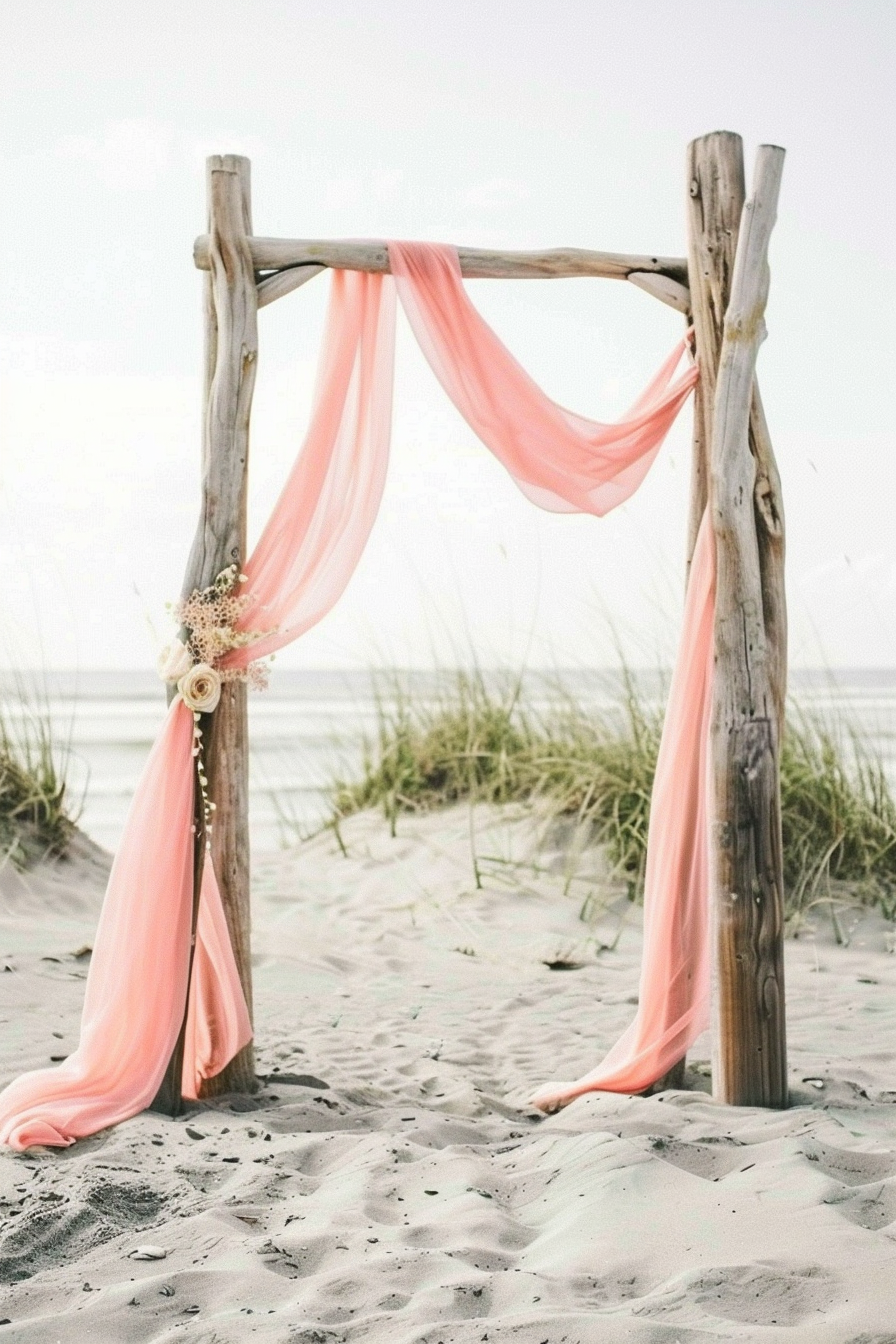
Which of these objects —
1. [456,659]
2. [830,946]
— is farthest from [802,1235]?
[456,659]

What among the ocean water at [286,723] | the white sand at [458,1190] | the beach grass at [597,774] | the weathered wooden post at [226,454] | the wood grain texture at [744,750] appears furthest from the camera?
the ocean water at [286,723]

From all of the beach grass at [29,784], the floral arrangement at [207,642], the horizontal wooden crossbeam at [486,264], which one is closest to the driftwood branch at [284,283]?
the horizontal wooden crossbeam at [486,264]

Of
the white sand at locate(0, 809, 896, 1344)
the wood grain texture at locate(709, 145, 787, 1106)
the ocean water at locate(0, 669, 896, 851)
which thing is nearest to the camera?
the white sand at locate(0, 809, 896, 1344)

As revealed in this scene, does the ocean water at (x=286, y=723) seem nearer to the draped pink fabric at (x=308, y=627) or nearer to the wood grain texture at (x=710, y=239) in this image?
the draped pink fabric at (x=308, y=627)

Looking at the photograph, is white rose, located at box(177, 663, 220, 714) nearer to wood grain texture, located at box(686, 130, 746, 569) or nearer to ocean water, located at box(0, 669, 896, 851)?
wood grain texture, located at box(686, 130, 746, 569)

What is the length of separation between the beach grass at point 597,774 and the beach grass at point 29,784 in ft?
5.52

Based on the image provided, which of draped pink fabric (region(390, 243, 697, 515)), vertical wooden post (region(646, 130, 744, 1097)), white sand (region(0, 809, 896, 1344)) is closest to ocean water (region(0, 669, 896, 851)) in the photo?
white sand (region(0, 809, 896, 1344))

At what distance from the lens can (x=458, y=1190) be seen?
2.71m

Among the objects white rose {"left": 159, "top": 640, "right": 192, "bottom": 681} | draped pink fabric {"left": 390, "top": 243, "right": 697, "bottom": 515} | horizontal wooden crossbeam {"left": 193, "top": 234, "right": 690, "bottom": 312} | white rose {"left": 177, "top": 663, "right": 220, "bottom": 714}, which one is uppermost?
horizontal wooden crossbeam {"left": 193, "top": 234, "right": 690, "bottom": 312}

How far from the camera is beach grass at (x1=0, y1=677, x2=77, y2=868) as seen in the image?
228 inches

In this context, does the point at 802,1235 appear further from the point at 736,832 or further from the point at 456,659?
the point at 456,659

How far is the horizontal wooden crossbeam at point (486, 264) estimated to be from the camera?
343cm

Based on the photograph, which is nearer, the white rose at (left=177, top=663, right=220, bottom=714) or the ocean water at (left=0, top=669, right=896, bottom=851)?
the white rose at (left=177, top=663, right=220, bottom=714)

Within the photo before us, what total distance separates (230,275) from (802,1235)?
2.56m
